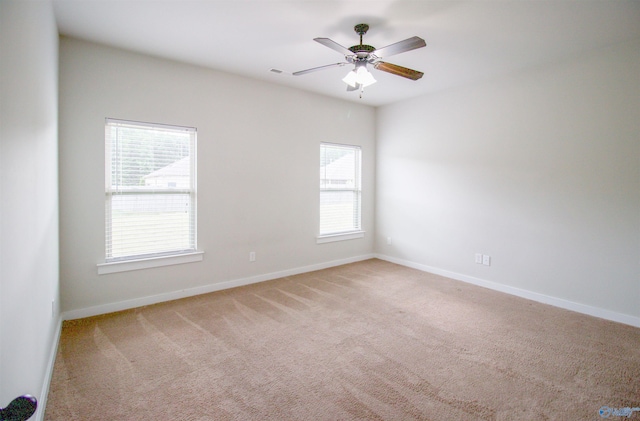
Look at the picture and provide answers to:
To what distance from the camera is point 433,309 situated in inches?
134

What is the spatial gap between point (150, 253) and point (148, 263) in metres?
0.12

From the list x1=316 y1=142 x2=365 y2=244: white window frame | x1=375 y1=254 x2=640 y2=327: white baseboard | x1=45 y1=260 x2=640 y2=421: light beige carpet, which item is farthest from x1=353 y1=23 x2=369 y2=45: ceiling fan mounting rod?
x1=375 y1=254 x2=640 y2=327: white baseboard

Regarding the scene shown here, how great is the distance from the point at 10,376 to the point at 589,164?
4.62 meters

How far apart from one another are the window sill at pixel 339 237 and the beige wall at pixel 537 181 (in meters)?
0.78

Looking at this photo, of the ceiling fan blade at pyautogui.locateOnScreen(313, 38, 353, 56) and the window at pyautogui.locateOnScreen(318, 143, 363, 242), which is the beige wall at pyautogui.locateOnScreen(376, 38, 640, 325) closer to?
the window at pyautogui.locateOnScreen(318, 143, 363, 242)

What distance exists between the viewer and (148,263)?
340 centimetres

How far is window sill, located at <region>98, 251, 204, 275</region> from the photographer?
3164 mm

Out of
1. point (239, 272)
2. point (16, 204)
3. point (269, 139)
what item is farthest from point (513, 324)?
point (16, 204)

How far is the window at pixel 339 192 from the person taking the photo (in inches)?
197

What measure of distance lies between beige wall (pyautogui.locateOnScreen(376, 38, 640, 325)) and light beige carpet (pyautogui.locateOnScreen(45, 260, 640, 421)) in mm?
472

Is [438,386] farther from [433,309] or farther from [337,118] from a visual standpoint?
[337,118]

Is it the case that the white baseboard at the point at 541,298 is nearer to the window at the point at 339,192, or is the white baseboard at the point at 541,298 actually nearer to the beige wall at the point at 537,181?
the beige wall at the point at 537,181

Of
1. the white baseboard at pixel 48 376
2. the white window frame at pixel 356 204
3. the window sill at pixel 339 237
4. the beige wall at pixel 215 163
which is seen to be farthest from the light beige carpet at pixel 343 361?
the white window frame at pixel 356 204

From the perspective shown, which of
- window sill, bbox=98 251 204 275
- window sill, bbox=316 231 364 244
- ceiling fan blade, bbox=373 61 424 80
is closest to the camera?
ceiling fan blade, bbox=373 61 424 80
